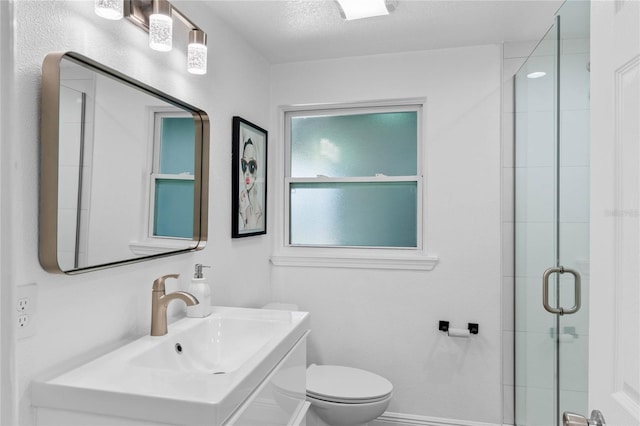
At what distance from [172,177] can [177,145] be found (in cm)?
13

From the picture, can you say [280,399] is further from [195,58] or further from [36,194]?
[195,58]

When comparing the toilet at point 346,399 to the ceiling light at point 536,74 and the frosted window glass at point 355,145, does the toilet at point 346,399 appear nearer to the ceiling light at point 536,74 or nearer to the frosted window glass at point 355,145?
the frosted window glass at point 355,145

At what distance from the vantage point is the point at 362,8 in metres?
1.87

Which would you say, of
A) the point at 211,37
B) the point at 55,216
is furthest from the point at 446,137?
the point at 55,216

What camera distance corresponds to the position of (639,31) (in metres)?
0.60

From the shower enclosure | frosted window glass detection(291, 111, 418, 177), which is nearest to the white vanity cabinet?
the shower enclosure

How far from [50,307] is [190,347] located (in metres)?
0.50

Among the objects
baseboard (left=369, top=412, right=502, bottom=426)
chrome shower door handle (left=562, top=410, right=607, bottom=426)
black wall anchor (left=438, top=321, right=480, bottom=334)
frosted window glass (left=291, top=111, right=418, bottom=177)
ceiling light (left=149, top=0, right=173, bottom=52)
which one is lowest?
baseboard (left=369, top=412, right=502, bottom=426)

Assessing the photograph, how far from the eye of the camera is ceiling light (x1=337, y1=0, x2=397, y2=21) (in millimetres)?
1822

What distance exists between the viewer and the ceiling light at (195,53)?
1.58m

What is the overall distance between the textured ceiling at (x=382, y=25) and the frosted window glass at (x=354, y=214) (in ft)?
2.77

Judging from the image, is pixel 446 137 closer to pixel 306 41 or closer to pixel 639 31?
pixel 306 41

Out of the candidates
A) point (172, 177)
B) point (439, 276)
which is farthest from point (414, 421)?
point (172, 177)

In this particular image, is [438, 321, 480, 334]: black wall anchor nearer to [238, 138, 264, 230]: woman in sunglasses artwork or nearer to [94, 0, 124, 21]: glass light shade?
[238, 138, 264, 230]: woman in sunglasses artwork
